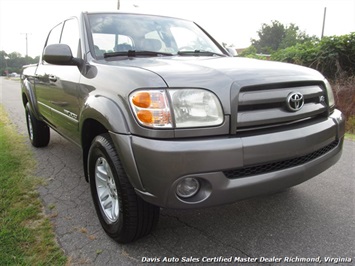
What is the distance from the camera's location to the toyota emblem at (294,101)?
2029 mm

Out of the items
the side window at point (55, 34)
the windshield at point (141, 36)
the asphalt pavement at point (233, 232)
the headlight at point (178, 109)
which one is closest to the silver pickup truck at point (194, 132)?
the headlight at point (178, 109)

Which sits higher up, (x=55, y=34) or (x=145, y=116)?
(x=55, y=34)

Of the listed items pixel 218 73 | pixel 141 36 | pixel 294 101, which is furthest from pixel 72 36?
pixel 294 101

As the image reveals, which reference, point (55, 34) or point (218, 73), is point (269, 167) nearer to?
point (218, 73)

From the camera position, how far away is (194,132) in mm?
1798

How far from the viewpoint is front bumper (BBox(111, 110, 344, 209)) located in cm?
175

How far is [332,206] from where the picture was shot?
2877 millimetres

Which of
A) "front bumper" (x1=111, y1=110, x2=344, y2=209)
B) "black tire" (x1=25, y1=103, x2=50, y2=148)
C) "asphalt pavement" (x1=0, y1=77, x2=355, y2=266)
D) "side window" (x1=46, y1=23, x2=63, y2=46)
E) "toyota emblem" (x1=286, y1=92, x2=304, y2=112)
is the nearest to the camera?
"front bumper" (x1=111, y1=110, x2=344, y2=209)

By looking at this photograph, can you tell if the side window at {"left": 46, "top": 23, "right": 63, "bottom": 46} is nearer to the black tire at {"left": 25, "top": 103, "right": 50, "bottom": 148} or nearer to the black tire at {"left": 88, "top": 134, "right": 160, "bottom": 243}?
the black tire at {"left": 25, "top": 103, "right": 50, "bottom": 148}

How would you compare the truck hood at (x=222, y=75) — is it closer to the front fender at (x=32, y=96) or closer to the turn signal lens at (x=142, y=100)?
the turn signal lens at (x=142, y=100)

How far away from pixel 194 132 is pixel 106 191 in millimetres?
1047

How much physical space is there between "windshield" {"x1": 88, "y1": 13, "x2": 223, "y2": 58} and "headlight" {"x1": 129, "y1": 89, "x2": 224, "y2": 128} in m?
1.11

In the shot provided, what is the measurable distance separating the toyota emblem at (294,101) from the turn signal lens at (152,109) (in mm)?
815

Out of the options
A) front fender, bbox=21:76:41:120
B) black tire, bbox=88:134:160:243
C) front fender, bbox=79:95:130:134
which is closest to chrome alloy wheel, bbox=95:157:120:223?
black tire, bbox=88:134:160:243
